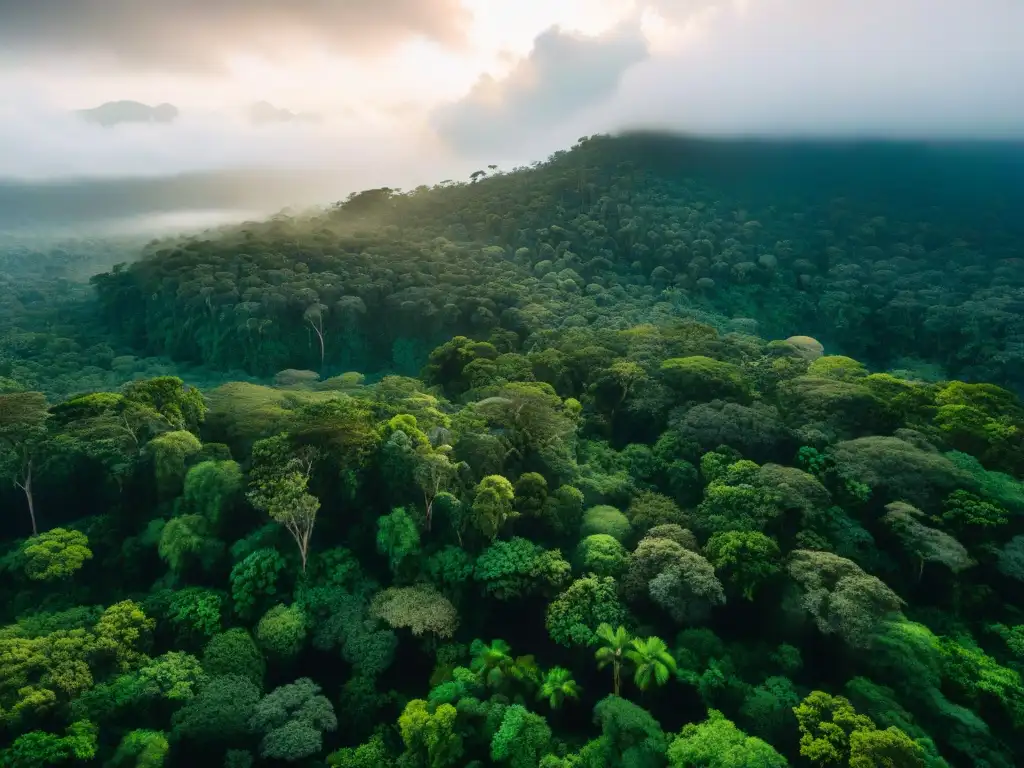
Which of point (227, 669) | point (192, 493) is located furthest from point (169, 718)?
point (192, 493)

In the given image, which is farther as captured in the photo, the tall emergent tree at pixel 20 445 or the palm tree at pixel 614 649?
the tall emergent tree at pixel 20 445

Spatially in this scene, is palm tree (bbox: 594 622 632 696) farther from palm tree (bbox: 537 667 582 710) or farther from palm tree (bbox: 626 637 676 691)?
palm tree (bbox: 537 667 582 710)

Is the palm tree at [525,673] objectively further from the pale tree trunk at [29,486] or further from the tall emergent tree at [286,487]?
the pale tree trunk at [29,486]

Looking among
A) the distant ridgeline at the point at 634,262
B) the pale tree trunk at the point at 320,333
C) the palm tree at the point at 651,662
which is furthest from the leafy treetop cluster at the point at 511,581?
the distant ridgeline at the point at 634,262

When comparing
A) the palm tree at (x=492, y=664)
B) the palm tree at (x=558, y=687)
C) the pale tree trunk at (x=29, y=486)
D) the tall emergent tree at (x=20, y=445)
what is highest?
the tall emergent tree at (x=20, y=445)

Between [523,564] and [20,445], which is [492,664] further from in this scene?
[20,445]

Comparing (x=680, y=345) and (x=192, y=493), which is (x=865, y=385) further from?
(x=192, y=493)
